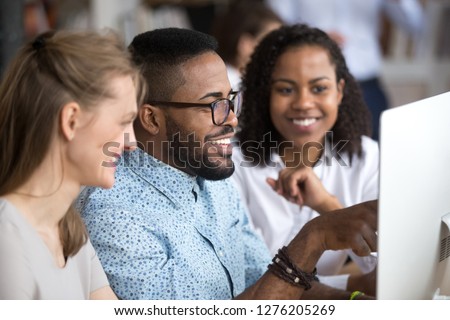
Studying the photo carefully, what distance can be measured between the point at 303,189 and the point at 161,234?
1.51ft

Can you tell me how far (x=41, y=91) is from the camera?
Answer: 1.00m

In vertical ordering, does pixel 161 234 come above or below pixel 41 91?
below

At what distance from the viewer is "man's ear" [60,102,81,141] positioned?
1008 mm

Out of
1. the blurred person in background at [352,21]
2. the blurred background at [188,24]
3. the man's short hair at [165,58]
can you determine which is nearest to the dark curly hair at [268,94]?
the man's short hair at [165,58]

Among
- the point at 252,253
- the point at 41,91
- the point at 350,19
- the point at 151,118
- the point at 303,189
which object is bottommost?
the point at 252,253

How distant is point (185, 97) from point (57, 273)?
1.26ft

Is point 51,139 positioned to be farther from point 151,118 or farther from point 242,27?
point 242,27

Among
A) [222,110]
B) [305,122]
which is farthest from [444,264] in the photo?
[305,122]

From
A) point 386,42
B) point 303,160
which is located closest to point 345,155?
point 303,160

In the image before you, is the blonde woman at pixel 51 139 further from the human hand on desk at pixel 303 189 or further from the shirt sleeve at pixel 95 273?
the human hand on desk at pixel 303 189

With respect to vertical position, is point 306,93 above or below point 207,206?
above

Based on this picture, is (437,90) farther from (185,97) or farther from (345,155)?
(185,97)

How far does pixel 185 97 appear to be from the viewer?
1288 millimetres
